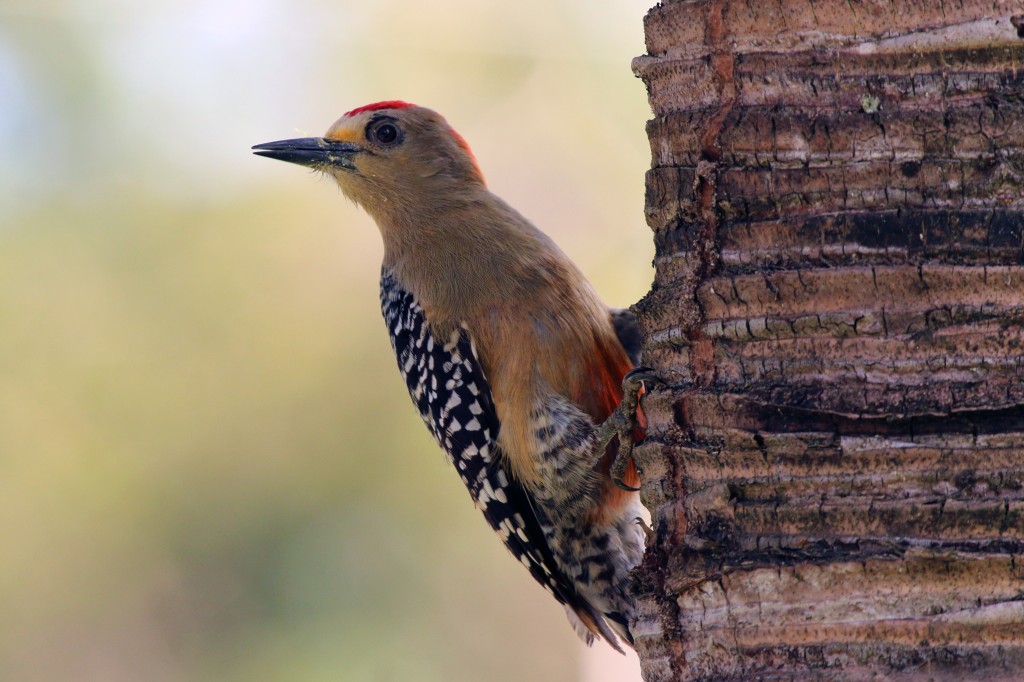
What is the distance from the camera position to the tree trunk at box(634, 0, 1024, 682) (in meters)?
2.86

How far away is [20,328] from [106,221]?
1.24 metres

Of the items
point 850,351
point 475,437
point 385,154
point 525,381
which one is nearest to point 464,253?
point 525,381

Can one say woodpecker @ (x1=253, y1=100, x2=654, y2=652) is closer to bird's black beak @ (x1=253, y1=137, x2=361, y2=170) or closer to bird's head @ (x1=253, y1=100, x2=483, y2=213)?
bird's head @ (x1=253, y1=100, x2=483, y2=213)

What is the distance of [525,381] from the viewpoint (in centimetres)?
493

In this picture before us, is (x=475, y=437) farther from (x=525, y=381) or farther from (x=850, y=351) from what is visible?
(x=850, y=351)

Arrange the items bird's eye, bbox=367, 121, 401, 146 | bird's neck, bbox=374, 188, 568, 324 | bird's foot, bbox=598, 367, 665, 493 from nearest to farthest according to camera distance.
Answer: bird's foot, bbox=598, 367, 665, 493
bird's neck, bbox=374, 188, 568, 324
bird's eye, bbox=367, 121, 401, 146

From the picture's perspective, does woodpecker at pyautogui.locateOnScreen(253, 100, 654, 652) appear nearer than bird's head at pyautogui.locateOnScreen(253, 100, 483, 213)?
Yes

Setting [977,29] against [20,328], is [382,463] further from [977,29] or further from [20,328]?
[977,29]

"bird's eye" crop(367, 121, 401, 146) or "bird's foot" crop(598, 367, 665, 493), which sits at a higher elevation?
"bird's eye" crop(367, 121, 401, 146)

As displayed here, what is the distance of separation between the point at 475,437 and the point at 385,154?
1674mm

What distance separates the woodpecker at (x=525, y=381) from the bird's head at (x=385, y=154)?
0.13ft

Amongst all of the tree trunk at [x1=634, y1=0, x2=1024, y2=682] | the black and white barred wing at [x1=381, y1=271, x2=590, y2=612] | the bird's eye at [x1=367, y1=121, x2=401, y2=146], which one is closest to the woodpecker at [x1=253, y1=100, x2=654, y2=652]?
the black and white barred wing at [x1=381, y1=271, x2=590, y2=612]

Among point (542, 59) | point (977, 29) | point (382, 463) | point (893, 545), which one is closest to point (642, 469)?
point (893, 545)

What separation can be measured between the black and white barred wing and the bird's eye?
0.93m
